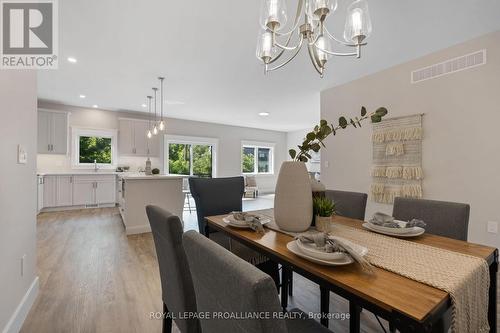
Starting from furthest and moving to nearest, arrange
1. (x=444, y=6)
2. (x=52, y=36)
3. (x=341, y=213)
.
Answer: (x=52, y=36)
(x=444, y=6)
(x=341, y=213)

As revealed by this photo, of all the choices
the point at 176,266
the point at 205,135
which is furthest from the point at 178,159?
the point at 176,266

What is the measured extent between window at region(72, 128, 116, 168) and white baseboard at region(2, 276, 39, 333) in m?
4.70

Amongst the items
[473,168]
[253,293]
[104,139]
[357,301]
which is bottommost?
[357,301]

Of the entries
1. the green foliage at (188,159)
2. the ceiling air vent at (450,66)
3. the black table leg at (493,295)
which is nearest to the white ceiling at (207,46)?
the ceiling air vent at (450,66)

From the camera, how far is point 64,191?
17.5 feet

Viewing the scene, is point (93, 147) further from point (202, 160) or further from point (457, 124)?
point (457, 124)

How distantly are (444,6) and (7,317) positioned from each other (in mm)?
3933

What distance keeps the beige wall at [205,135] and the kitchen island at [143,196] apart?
2.89m

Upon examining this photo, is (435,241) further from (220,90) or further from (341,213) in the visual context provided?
(220,90)

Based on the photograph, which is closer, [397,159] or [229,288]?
[229,288]

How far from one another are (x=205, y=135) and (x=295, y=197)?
659 cm

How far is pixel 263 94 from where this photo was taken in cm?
468

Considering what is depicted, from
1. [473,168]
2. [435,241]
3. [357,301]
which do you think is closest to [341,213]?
[435,241]

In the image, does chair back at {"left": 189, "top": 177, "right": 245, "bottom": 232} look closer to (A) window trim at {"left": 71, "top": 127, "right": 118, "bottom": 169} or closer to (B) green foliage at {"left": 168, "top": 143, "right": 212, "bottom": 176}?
(A) window trim at {"left": 71, "top": 127, "right": 118, "bottom": 169}
